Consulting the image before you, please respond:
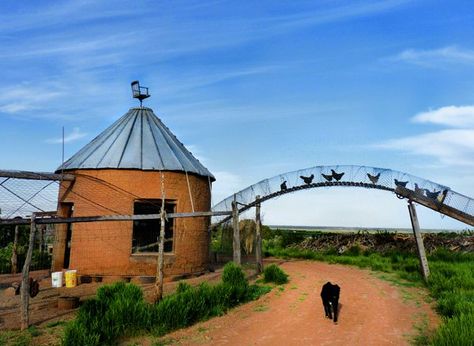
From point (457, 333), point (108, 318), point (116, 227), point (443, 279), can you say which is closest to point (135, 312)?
point (108, 318)

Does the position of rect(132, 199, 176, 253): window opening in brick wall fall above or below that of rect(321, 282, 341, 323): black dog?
above

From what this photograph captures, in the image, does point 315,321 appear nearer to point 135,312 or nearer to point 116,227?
point 135,312

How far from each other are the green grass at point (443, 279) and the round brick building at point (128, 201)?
26.8 feet

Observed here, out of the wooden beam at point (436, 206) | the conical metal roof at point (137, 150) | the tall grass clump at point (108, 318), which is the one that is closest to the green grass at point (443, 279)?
the wooden beam at point (436, 206)

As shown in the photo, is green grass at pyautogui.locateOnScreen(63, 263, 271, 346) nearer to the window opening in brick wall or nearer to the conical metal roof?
the window opening in brick wall

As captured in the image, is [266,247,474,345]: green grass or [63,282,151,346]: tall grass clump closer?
[63,282,151,346]: tall grass clump

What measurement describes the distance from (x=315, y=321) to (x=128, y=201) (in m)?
8.55

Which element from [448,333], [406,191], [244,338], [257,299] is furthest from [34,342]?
[406,191]

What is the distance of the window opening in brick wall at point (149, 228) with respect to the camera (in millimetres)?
16312

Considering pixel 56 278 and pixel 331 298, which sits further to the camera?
pixel 56 278

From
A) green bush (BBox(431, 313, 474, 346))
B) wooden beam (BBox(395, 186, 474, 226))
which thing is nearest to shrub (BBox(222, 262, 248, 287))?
green bush (BBox(431, 313, 474, 346))

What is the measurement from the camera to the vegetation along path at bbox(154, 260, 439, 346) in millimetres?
8875

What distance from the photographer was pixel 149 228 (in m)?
19.0

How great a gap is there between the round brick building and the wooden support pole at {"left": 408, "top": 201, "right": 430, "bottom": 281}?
808 centimetres
